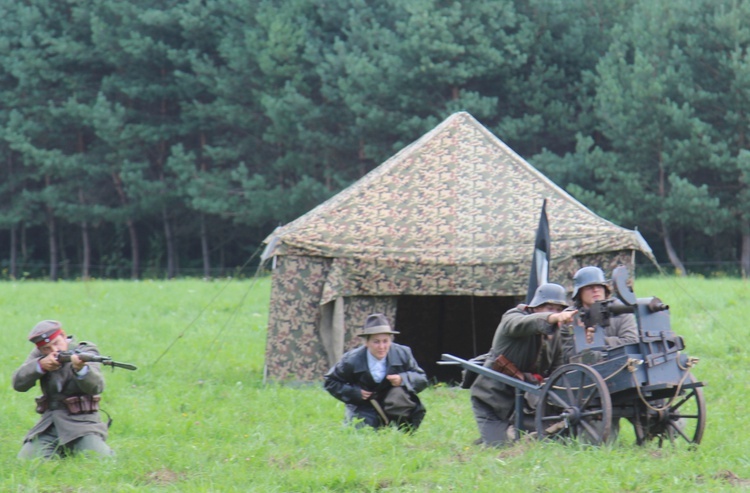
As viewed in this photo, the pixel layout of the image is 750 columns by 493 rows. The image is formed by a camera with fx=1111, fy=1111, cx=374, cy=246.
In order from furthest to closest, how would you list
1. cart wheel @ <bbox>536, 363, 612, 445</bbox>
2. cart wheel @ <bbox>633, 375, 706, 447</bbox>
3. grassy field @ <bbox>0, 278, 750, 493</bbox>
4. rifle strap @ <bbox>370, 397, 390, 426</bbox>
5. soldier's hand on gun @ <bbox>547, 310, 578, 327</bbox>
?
rifle strap @ <bbox>370, 397, 390, 426</bbox> < cart wheel @ <bbox>633, 375, 706, 447</bbox> < soldier's hand on gun @ <bbox>547, 310, 578, 327</bbox> < cart wheel @ <bbox>536, 363, 612, 445</bbox> < grassy field @ <bbox>0, 278, 750, 493</bbox>

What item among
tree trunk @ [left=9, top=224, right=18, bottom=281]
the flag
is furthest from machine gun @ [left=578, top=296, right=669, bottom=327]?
tree trunk @ [left=9, top=224, right=18, bottom=281]

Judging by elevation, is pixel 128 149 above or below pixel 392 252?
above

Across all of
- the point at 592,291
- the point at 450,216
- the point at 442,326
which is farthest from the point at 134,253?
the point at 592,291

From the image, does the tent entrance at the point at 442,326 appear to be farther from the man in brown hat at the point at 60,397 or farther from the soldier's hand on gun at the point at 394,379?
the man in brown hat at the point at 60,397

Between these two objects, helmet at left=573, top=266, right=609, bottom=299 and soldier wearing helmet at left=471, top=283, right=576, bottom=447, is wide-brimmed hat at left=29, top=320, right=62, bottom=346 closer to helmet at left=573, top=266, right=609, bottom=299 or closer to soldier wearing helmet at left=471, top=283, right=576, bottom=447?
soldier wearing helmet at left=471, top=283, right=576, bottom=447

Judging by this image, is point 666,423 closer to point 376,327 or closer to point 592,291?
point 592,291

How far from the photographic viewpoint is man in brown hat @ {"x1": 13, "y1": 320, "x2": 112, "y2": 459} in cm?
735

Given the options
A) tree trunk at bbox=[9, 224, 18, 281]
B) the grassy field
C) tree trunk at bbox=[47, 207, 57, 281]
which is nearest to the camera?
the grassy field

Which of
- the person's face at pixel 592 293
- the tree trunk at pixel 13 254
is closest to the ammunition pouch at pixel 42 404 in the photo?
the person's face at pixel 592 293

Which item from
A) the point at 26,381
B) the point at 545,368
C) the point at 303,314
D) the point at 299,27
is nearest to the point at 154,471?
the point at 26,381

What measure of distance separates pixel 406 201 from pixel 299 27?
61.4ft

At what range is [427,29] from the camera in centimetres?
2558

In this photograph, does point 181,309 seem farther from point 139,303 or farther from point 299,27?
point 299,27

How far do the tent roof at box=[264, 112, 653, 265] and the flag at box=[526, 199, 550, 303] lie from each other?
1248 mm
